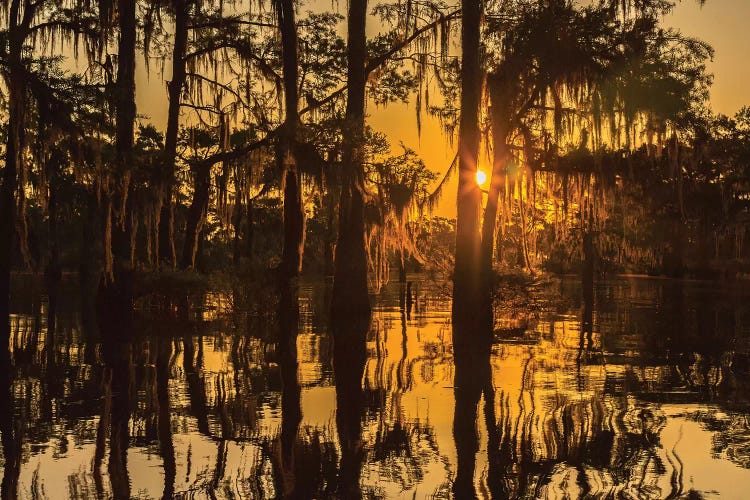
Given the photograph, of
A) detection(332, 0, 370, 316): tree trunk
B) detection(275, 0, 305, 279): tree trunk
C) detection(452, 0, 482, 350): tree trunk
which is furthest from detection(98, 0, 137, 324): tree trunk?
detection(452, 0, 482, 350): tree trunk

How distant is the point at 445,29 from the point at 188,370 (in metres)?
13.9

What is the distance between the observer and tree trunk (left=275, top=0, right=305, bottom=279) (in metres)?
22.7

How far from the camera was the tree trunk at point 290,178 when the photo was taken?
22.7 metres

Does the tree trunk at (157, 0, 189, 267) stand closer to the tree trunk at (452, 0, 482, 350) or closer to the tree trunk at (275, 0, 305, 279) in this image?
the tree trunk at (275, 0, 305, 279)

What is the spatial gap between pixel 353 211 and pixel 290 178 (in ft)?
6.92

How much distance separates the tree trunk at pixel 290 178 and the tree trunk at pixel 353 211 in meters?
1.20

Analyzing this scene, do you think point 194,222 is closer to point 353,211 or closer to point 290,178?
point 290,178

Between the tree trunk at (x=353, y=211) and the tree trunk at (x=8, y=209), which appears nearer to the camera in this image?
the tree trunk at (x=8, y=209)

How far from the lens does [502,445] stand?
7.65 metres

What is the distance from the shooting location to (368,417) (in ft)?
29.5

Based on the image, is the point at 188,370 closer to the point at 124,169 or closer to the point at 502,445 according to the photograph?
the point at 124,169

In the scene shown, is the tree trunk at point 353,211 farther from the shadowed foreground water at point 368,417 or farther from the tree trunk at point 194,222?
the shadowed foreground water at point 368,417

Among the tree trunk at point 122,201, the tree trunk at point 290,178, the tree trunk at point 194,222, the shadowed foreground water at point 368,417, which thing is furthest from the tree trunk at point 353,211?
the tree trunk at point 122,201

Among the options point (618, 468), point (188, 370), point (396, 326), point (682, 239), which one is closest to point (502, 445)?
point (618, 468)
